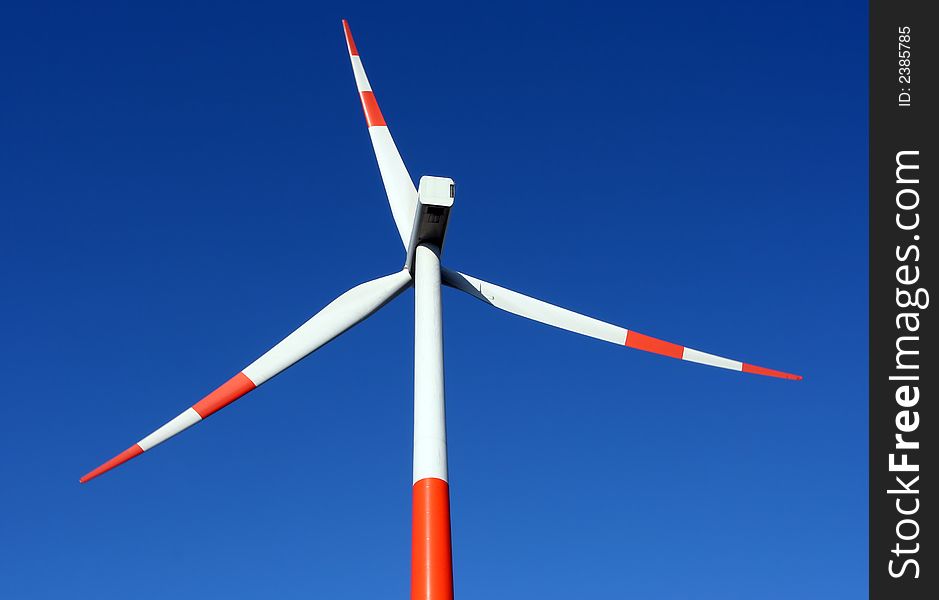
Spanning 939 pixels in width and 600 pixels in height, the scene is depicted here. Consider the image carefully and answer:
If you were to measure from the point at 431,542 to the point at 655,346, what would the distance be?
10.3 metres

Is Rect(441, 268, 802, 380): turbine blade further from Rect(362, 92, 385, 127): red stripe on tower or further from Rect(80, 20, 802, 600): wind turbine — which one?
Rect(362, 92, 385, 127): red stripe on tower

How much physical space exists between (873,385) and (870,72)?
26.1 feet

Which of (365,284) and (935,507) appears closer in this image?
(935,507)

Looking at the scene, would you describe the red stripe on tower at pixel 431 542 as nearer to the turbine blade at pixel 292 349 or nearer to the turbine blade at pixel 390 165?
the turbine blade at pixel 292 349

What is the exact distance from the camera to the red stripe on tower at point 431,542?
20.6 metres

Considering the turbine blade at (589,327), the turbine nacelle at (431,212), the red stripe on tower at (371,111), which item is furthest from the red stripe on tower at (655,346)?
the red stripe on tower at (371,111)

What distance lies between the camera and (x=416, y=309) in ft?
84.6

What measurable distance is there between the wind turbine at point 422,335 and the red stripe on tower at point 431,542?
0.06ft

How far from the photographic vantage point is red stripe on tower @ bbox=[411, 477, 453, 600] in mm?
20562

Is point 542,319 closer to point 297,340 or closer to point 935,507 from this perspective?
point 297,340

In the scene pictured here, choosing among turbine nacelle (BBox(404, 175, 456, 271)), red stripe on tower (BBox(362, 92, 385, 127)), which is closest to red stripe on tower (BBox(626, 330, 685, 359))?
turbine nacelle (BBox(404, 175, 456, 271))

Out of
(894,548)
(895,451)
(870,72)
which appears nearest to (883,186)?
(870,72)

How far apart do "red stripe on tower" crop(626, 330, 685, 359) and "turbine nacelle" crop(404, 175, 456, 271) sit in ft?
19.2

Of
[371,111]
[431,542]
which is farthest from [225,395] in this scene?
[371,111]
